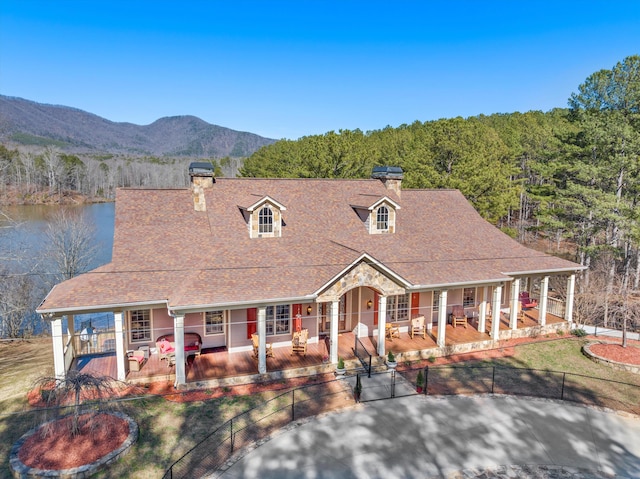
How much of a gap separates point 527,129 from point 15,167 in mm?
84536

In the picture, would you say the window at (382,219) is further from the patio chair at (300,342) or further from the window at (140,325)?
the window at (140,325)

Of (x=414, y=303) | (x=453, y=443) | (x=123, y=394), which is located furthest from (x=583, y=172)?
(x=123, y=394)

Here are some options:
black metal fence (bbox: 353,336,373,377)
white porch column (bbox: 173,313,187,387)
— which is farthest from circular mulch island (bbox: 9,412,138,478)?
black metal fence (bbox: 353,336,373,377)

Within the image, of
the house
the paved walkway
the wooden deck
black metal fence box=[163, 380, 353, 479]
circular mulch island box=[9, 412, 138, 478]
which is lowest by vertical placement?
the paved walkway

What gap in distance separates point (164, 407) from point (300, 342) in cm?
550

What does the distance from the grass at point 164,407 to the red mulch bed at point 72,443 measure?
481mm

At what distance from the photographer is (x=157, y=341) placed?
15.7 meters

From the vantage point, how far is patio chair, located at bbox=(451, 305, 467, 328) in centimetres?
1997

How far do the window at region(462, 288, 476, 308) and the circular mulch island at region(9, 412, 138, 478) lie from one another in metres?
16.0

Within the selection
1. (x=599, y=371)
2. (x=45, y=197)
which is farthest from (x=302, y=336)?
(x=45, y=197)

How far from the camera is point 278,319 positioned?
1711 centimetres

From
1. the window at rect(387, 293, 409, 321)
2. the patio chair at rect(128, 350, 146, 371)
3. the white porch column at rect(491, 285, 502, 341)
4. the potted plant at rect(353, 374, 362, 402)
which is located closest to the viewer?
the potted plant at rect(353, 374, 362, 402)

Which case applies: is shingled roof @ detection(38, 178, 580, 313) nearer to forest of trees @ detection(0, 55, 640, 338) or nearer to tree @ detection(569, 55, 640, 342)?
forest of trees @ detection(0, 55, 640, 338)

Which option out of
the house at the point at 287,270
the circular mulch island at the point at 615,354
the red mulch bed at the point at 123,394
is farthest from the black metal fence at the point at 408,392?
the house at the point at 287,270
